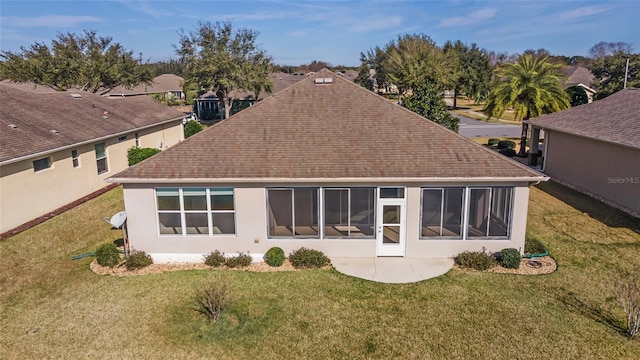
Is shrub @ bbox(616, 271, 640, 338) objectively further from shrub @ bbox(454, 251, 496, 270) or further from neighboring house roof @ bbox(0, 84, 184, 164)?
neighboring house roof @ bbox(0, 84, 184, 164)

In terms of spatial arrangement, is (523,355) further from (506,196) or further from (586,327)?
(506,196)

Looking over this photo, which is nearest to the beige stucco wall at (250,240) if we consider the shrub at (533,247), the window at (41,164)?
the shrub at (533,247)

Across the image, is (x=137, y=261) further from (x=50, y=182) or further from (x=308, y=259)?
(x=50, y=182)

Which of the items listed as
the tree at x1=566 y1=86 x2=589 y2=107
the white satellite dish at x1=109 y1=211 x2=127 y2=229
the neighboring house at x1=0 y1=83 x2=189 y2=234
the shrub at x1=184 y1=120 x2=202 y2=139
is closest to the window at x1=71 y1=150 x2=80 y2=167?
the neighboring house at x1=0 y1=83 x2=189 y2=234

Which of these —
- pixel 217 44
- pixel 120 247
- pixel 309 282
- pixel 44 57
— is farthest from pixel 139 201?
pixel 44 57

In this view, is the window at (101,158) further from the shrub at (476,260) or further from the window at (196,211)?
the shrub at (476,260)
